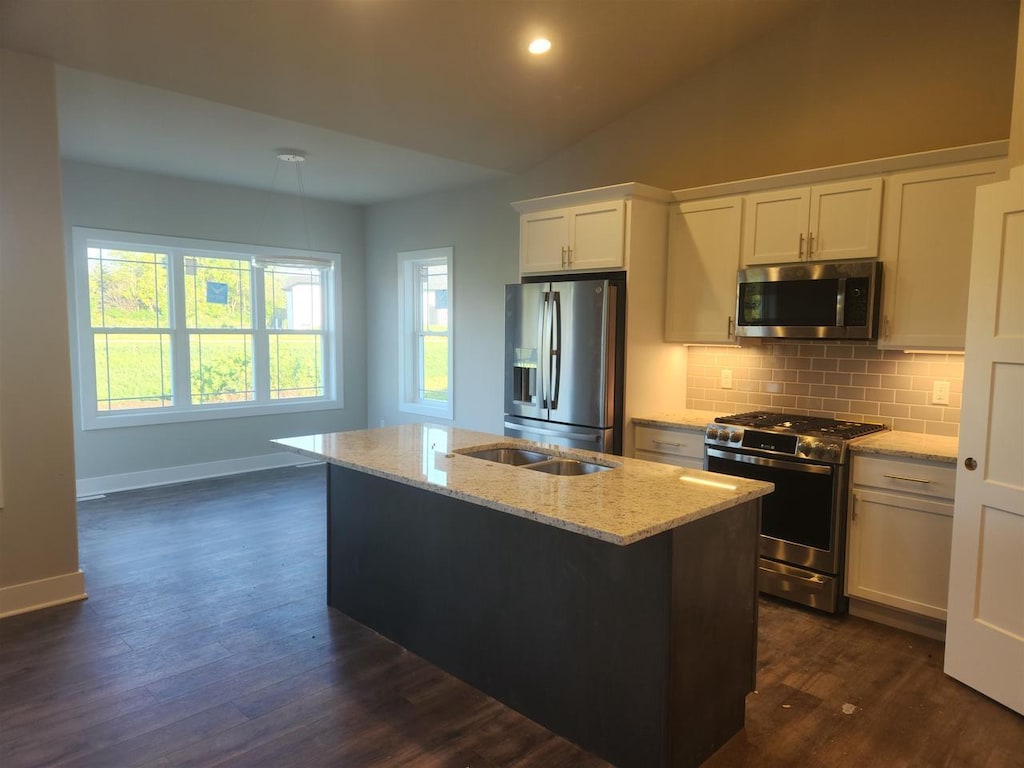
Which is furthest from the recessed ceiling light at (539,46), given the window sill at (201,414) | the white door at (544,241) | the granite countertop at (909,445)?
the window sill at (201,414)

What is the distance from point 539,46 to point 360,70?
0.99 m

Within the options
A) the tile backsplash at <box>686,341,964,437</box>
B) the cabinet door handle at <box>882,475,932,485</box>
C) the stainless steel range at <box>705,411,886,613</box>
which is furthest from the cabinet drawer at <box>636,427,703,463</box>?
the cabinet door handle at <box>882,475,932,485</box>

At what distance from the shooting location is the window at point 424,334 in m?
6.38

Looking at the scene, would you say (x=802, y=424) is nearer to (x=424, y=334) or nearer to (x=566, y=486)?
(x=566, y=486)

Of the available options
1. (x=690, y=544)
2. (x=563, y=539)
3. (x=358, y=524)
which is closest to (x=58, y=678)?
(x=358, y=524)

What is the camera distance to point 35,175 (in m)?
3.14

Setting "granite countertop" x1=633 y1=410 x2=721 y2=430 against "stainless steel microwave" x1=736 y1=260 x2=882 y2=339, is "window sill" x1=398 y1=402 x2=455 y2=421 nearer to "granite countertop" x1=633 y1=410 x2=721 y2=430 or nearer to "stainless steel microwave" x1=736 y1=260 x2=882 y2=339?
"granite countertop" x1=633 y1=410 x2=721 y2=430

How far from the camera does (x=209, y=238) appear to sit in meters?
5.91

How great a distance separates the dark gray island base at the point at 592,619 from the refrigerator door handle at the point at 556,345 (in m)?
1.62

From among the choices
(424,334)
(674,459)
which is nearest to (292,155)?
(424,334)

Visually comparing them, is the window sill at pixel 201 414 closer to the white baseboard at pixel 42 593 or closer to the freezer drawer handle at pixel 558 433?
the white baseboard at pixel 42 593

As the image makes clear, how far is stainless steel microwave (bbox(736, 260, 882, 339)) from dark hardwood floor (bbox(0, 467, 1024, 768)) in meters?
1.46

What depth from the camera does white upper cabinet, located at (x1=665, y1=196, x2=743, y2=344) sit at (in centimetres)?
387

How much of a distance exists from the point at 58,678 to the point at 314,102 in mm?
3117
